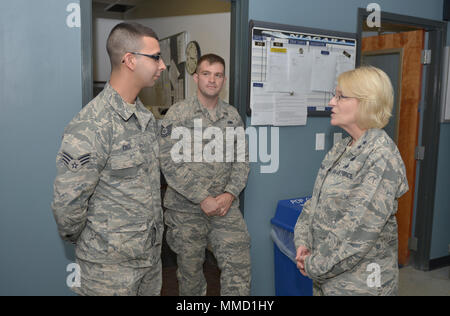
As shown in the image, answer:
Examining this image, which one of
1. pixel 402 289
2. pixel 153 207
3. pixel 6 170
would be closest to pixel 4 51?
pixel 6 170

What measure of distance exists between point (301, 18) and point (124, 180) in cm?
A: 172

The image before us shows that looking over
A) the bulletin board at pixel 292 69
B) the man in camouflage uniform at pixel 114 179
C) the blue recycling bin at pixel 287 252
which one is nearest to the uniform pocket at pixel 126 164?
the man in camouflage uniform at pixel 114 179

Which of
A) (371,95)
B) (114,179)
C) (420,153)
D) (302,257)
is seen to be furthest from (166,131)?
(420,153)

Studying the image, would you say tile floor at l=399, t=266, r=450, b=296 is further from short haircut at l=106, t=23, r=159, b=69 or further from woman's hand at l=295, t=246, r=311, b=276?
short haircut at l=106, t=23, r=159, b=69

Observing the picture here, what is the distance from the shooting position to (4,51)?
5.96 ft

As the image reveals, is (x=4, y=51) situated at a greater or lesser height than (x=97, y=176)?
greater

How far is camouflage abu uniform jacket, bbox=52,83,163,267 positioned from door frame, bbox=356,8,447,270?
8.66 ft

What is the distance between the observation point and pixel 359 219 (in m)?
1.34

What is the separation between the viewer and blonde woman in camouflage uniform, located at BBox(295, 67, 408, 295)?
1344 millimetres

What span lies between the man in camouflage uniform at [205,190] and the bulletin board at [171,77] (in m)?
2.03

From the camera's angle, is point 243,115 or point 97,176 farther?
point 243,115

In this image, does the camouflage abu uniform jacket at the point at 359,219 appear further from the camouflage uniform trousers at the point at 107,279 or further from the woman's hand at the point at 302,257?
the camouflage uniform trousers at the point at 107,279

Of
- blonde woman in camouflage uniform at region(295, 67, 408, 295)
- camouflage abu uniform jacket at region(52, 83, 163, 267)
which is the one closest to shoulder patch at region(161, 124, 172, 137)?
camouflage abu uniform jacket at region(52, 83, 163, 267)

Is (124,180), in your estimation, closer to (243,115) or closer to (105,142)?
(105,142)
